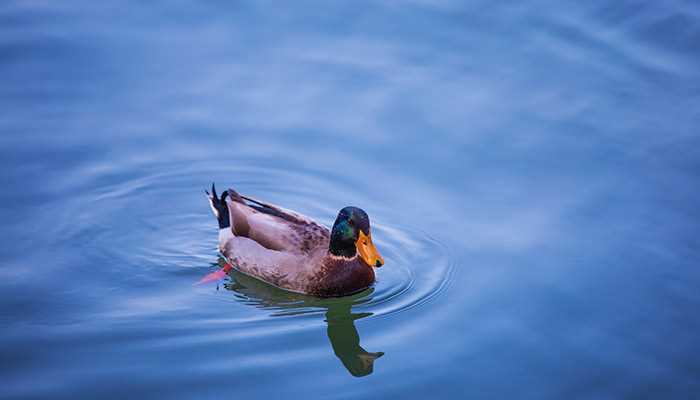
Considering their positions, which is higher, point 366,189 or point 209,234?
point 366,189

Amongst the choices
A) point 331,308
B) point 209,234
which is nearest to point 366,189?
point 209,234

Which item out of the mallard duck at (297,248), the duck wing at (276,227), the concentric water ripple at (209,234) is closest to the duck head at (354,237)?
the mallard duck at (297,248)

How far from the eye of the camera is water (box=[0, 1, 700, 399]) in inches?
273

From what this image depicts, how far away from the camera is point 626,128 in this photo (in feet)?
32.8

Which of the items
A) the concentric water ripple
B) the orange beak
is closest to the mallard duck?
the orange beak

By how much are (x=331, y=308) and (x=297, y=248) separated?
64cm

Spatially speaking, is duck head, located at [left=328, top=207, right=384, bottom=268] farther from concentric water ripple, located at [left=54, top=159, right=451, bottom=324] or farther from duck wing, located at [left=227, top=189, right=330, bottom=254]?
concentric water ripple, located at [left=54, top=159, right=451, bottom=324]

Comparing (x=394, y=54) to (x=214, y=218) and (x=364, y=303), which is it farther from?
(x=364, y=303)

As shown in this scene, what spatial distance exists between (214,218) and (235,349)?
2.41 m

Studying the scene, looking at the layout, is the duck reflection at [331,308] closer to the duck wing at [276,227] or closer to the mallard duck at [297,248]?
the mallard duck at [297,248]

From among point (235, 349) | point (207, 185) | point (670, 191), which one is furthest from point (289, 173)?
point (670, 191)

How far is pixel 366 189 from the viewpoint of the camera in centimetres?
925

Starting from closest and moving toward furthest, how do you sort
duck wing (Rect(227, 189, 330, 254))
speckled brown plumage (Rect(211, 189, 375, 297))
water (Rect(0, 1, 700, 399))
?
water (Rect(0, 1, 700, 399)), speckled brown plumage (Rect(211, 189, 375, 297)), duck wing (Rect(227, 189, 330, 254))

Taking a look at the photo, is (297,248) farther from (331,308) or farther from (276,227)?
(331,308)
